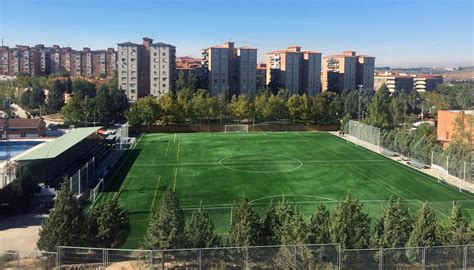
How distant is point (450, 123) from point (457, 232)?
29.6 m

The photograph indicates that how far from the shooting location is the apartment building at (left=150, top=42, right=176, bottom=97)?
8550 cm

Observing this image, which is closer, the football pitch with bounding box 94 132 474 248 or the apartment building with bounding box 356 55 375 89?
the football pitch with bounding box 94 132 474 248

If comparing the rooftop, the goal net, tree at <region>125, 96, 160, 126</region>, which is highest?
tree at <region>125, 96, 160, 126</region>

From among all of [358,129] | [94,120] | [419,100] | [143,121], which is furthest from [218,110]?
[419,100]

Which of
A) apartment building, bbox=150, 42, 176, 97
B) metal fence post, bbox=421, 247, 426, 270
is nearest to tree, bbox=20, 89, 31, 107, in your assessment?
apartment building, bbox=150, 42, 176, 97

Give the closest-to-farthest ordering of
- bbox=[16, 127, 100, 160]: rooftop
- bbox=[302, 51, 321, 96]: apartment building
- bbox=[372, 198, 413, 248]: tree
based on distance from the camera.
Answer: bbox=[372, 198, 413, 248]: tree < bbox=[16, 127, 100, 160]: rooftop < bbox=[302, 51, 321, 96]: apartment building

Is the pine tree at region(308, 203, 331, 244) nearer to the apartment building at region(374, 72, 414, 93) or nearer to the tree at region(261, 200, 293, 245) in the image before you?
the tree at region(261, 200, 293, 245)

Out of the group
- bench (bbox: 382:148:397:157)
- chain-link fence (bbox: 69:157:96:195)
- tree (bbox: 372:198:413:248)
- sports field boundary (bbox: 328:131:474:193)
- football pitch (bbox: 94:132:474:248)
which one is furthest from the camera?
bench (bbox: 382:148:397:157)

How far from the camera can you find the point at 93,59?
444ft

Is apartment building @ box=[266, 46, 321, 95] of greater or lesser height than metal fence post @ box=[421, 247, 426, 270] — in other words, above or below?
above

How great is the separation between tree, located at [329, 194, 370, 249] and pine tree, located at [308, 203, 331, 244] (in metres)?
0.19

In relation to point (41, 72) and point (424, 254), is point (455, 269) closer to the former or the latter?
point (424, 254)

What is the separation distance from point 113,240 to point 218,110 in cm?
4617

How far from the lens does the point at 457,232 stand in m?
14.4
